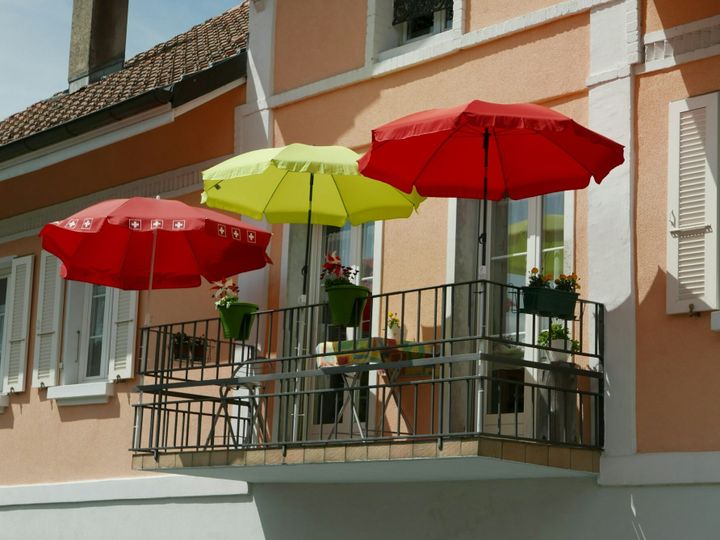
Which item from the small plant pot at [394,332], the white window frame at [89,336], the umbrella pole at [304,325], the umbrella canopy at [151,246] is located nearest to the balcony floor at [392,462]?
the umbrella pole at [304,325]

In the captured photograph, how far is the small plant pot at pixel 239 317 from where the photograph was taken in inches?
460

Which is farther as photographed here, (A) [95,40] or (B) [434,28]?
(A) [95,40]

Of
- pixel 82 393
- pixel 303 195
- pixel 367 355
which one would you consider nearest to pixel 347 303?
pixel 367 355

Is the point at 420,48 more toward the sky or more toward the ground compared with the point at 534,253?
more toward the sky

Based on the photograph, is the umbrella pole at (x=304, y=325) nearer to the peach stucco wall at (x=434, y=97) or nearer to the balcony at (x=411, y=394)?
the balcony at (x=411, y=394)

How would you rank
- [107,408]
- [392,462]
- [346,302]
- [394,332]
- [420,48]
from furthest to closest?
[107,408], [420,48], [394,332], [346,302], [392,462]

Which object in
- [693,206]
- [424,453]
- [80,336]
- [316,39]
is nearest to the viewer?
[424,453]

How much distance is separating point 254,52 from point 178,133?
1.14 metres

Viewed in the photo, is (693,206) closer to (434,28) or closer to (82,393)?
(434,28)

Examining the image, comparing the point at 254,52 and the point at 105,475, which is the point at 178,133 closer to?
the point at 254,52

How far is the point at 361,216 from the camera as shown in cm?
1166

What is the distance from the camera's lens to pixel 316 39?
1320cm

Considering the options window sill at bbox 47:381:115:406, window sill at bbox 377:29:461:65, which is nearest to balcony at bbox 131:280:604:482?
window sill at bbox 47:381:115:406

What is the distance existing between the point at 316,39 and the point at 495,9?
216 cm
